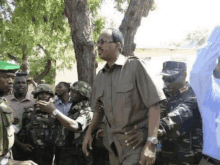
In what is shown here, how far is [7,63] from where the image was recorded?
2.64 metres

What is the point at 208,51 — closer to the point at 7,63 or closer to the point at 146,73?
the point at 146,73

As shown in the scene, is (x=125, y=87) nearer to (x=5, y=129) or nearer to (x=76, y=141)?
(x=5, y=129)

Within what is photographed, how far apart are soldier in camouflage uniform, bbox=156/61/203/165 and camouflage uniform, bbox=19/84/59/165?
5.42 ft

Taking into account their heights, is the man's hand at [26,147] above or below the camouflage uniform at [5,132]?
below

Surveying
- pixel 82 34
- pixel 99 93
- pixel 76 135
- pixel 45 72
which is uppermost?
pixel 82 34

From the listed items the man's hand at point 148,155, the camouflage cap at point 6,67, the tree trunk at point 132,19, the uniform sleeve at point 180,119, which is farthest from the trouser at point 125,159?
the tree trunk at point 132,19

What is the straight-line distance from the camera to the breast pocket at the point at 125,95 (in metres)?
2.33

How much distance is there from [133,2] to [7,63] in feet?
14.9

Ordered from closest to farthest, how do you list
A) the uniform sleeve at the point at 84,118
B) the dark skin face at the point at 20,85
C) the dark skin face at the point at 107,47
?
the dark skin face at the point at 107,47 → the uniform sleeve at the point at 84,118 → the dark skin face at the point at 20,85

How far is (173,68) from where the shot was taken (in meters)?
3.59

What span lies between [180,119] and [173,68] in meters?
0.96

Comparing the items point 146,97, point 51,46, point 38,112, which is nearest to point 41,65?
point 51,46

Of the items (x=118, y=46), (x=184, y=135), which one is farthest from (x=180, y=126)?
(x=118, y=46)

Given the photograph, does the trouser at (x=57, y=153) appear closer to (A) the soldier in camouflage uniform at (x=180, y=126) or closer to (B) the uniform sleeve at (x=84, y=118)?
(B) the uniform sleeve at (x=84, y=118)
